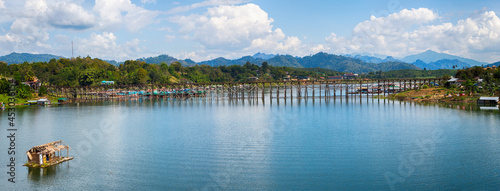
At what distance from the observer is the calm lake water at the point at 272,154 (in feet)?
56.4

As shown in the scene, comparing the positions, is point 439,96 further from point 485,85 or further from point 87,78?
point 87,78

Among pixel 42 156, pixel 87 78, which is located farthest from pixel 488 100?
pixel 87 78

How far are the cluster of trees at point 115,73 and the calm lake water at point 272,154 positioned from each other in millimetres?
49572

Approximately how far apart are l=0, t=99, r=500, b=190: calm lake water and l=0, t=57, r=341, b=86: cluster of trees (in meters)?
49.6

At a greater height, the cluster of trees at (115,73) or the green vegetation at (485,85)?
the cluster of trees at (115,73)

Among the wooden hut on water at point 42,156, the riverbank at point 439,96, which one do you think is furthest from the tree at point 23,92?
the riverbank at point 439,96

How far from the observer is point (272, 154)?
22234 mm

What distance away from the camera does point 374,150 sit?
22719mm

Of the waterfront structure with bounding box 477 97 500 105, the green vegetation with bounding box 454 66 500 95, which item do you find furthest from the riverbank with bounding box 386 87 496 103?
the waterfront structure with bounding box 477 97 500 105

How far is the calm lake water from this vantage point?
56.4 feet

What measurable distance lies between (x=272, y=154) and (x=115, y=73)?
92.9 meters

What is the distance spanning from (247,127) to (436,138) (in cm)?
1474

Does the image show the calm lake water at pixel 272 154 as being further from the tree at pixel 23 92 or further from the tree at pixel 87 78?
the tree at pixel 87 78

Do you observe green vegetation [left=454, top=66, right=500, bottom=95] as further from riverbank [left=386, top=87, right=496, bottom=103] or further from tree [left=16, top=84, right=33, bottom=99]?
tree [left=16, top=84, right=33, bottom=99]
